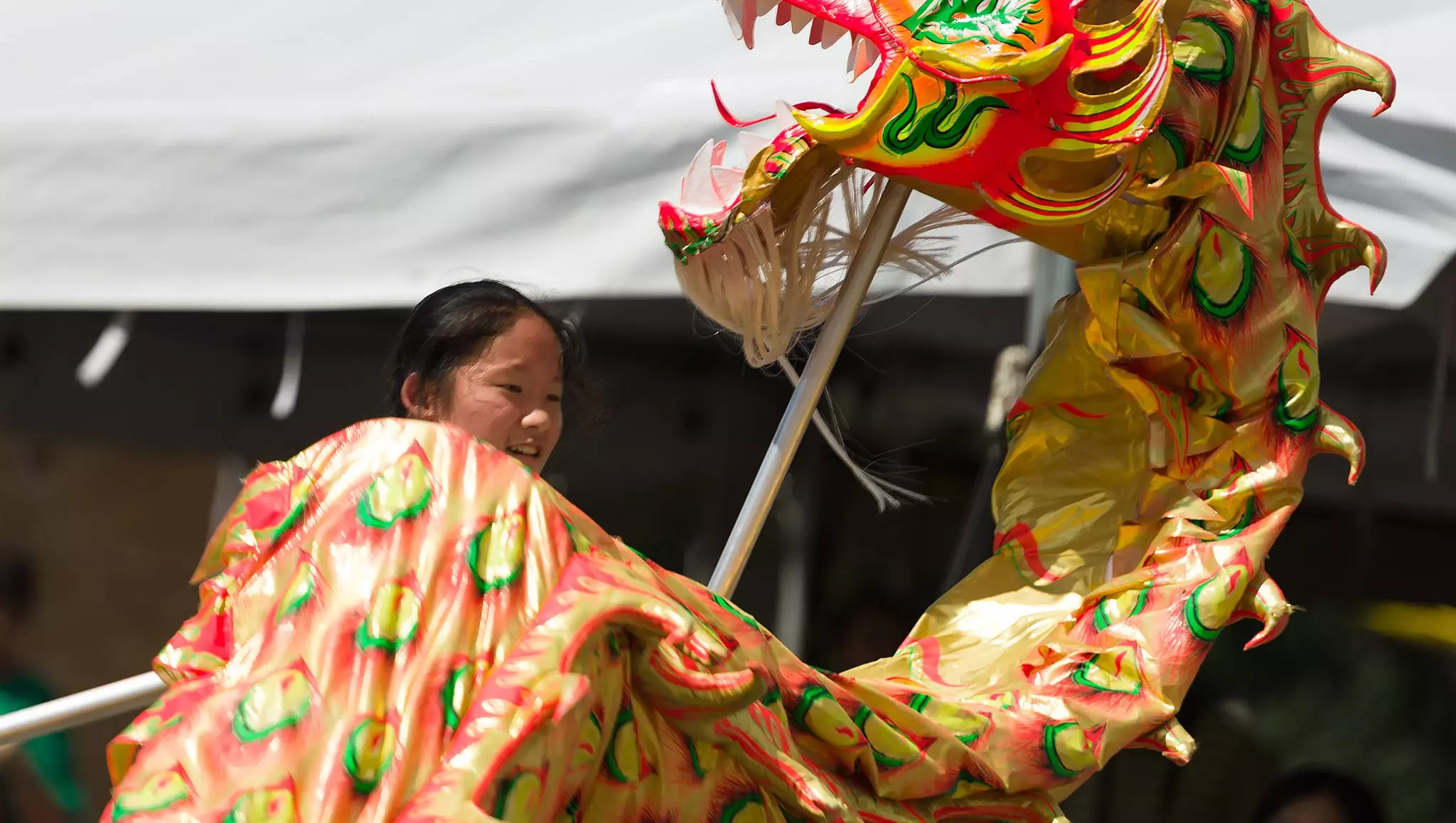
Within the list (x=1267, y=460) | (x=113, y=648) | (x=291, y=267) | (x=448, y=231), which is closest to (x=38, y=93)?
(x=291, y=267)

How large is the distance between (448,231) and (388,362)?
0.56m

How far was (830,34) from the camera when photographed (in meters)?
0.92

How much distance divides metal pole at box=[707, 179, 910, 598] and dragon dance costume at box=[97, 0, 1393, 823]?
40mm

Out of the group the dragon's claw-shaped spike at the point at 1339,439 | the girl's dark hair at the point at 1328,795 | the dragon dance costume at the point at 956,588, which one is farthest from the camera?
the girl's dark hair at the point at 1328,795

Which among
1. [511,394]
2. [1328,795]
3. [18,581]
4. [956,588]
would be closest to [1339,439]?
[956,588]

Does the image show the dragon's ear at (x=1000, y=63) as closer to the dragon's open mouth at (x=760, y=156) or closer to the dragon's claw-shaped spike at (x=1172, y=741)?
the dragon's open mouth at (x=760, y=156)

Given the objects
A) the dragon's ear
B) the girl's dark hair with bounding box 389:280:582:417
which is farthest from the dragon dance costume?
the girl's dark hair with bounding box 389:280:582:417

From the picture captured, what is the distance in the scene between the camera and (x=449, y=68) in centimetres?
165

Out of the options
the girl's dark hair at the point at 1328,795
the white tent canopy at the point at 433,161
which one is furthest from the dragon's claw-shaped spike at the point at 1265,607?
the girl's dark hair at the point at 1328,795

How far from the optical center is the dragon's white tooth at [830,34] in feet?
3.01

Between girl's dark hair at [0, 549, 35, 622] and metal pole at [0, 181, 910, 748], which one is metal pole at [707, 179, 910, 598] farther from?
girl's dark hair at [0, 549, 35, 622]

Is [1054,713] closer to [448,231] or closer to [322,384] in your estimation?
[448,231]

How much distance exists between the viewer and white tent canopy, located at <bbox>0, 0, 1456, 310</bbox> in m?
1.38

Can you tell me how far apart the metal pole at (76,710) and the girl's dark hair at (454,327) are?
0.22 m
